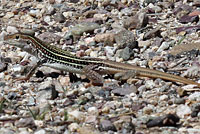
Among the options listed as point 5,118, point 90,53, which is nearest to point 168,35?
point 90,53

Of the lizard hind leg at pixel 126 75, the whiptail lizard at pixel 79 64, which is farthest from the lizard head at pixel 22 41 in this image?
the lizard hind leg at pixel 126 75

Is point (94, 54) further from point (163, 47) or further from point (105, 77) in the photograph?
point (163, 47)

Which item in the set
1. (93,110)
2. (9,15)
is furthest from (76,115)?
(9,15)

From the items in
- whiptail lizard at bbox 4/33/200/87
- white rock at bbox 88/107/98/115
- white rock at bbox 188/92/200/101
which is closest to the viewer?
white rock at bbox 88/107/98/115

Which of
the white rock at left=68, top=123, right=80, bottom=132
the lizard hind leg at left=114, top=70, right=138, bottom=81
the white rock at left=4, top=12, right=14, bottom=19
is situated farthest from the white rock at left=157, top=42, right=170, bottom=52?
the white rock at left=4, top=12, right=14, bottom=19

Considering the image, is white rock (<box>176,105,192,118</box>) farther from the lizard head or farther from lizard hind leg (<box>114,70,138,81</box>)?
the lizard head

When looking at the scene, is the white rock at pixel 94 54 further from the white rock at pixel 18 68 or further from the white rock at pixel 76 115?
the white rock at pixel 76 115
